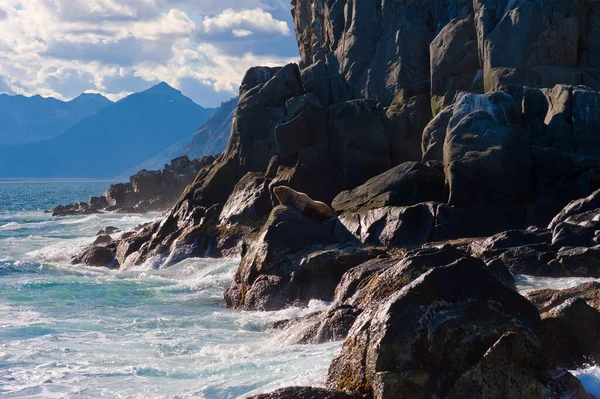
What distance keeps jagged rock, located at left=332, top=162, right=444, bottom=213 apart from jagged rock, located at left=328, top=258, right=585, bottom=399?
17422 mm

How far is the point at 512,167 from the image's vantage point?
28.2 metres

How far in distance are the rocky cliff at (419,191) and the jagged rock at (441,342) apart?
0.02 meters

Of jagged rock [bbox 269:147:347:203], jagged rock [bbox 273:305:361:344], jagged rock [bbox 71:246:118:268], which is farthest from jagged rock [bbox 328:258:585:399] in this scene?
jagged rock [bbox 71:246:118:268]

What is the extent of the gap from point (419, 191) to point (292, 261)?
Answer: 8.37m

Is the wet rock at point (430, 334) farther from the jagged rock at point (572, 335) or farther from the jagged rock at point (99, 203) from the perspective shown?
the jagged rock at point (99, 203)

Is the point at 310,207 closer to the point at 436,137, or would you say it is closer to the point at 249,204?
the point at 249,204

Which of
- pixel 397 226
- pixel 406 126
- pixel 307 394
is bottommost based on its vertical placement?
pixel 307 394

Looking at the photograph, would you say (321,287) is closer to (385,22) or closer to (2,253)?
(2,253)

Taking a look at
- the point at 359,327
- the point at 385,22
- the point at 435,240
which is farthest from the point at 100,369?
the point at 385,22

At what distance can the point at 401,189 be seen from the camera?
2902cm

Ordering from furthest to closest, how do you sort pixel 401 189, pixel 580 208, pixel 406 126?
pixel 406 126 < pixel 401 189 < pixel 580 208

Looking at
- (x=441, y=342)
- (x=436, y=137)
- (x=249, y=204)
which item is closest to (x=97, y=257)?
(x=249, y=204)

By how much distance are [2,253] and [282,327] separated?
99.3ft

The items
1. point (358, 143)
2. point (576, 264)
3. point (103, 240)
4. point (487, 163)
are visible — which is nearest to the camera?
point (576, 264)
